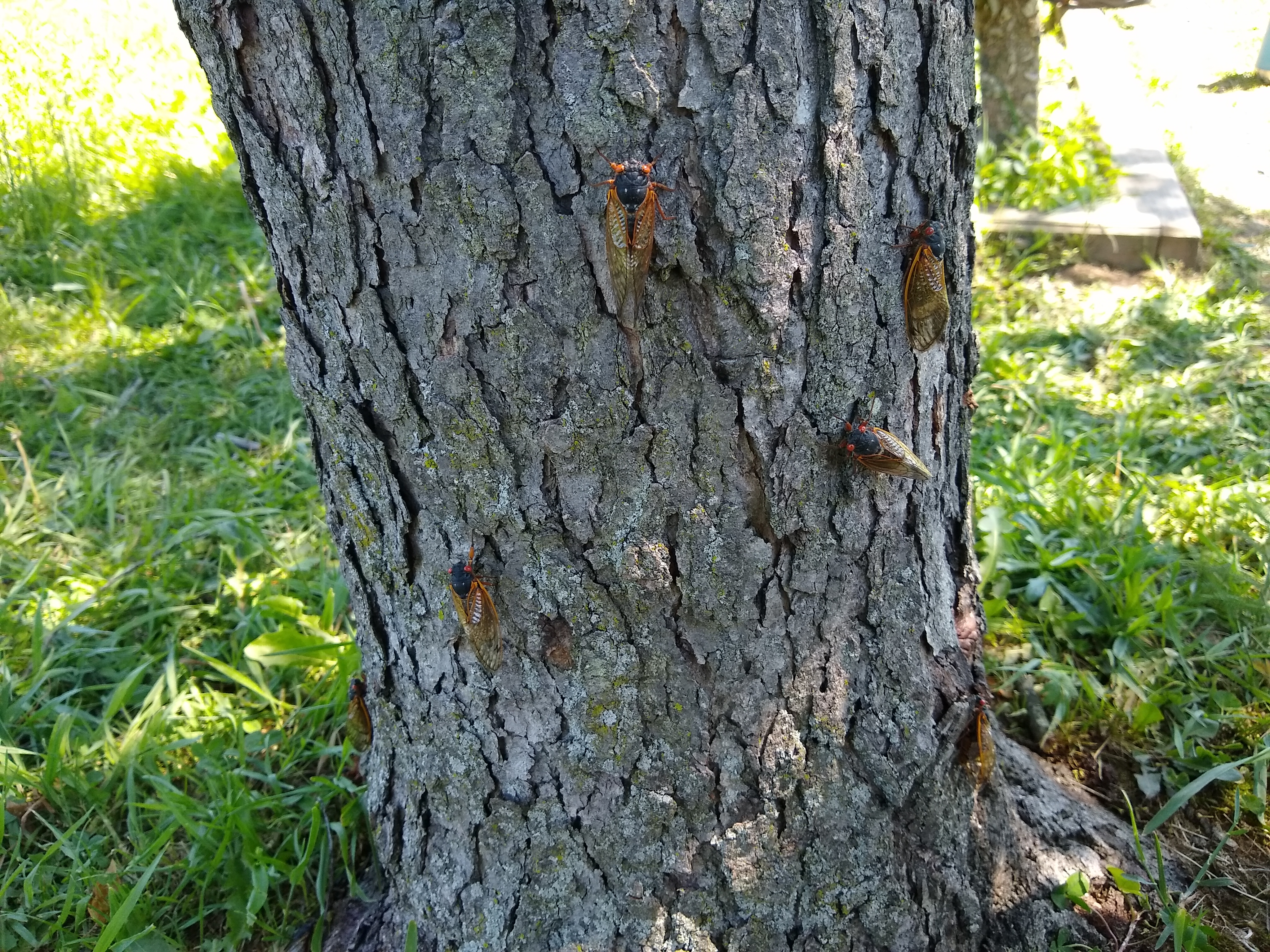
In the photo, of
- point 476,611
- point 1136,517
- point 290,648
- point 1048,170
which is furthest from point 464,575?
point 1048,170

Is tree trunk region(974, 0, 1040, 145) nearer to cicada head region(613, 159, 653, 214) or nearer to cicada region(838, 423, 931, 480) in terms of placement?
cicada region(838, 423, 931, 480)

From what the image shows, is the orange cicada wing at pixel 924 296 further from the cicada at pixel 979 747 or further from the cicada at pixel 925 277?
the cicada at pixel 979 747

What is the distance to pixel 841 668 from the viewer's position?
5.34 feet

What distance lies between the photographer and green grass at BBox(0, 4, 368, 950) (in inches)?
81.4

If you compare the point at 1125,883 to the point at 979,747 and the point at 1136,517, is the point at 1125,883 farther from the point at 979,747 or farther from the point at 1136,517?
the point at 1136,517

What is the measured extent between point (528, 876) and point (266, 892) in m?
0.73

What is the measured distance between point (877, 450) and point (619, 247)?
0.56 m

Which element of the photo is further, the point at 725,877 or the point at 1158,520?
the point at 1158,520

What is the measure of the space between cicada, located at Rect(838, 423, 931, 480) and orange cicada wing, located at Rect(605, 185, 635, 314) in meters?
0.46

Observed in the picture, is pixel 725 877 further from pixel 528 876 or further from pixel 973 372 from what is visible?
pixel 973 372

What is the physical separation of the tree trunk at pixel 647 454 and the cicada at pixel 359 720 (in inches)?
8.6

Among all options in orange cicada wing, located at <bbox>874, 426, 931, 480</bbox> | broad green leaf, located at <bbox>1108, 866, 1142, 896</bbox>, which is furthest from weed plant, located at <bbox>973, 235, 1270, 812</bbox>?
orange cicada wing, located at <bbox>874, 426, 931, 480</bbox>

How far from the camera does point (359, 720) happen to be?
210 centimetres

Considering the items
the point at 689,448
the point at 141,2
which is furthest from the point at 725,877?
the point at 141,2
